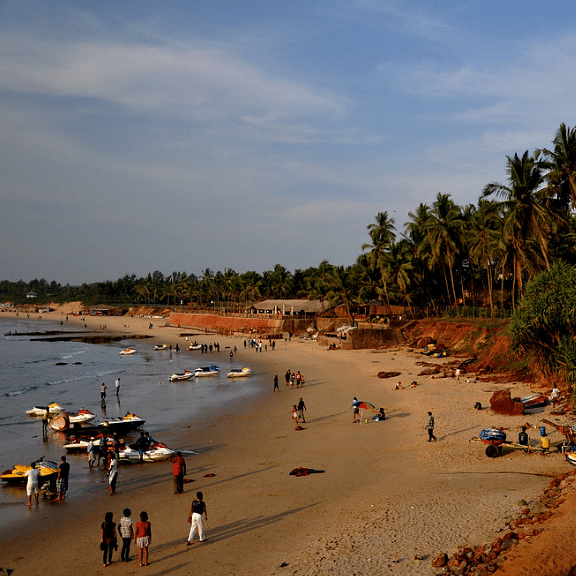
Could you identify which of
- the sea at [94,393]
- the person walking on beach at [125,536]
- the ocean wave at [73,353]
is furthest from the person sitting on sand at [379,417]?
the ocean wave at [73,353]

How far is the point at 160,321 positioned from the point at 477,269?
9951 cm

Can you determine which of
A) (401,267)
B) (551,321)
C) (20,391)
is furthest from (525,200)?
(20,391)

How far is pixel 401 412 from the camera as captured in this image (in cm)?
2817

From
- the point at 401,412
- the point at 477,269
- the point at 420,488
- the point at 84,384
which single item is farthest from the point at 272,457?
the point at 477,269

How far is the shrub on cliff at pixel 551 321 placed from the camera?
26295mm

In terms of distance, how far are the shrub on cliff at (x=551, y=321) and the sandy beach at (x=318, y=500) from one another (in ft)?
13.6

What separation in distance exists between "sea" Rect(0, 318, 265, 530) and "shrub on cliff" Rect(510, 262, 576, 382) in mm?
17694

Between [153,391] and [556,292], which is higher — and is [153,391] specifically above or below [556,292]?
below

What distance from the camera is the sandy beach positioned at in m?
12.2

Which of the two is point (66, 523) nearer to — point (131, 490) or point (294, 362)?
point (131, 490)

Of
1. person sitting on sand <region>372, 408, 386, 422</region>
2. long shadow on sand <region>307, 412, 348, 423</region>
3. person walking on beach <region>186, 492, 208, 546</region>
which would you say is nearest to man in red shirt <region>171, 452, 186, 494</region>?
person walking on beach <region>186, 492, 208, 546</region>

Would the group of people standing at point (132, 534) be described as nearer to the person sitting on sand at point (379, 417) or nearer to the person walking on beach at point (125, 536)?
the person walking on beach at point (125, 536)

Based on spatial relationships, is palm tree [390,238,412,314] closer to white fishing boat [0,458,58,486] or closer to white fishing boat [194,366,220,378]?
white fishing boat [194,366,220,378]

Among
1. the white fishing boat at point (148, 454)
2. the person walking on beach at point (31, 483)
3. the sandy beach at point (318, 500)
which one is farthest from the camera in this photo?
the white fishing boat at point (148, 454)
